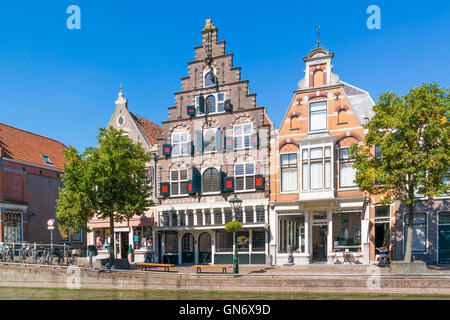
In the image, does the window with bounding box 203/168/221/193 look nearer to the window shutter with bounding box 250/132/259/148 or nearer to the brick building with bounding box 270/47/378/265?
the window shutter with bounding box 250/132/259/148

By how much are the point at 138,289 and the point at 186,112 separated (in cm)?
1501

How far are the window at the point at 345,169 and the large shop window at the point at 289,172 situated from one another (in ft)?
10.1

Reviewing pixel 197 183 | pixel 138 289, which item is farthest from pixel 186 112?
pixel 138 289

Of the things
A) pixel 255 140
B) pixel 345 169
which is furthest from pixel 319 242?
pixel 255 140

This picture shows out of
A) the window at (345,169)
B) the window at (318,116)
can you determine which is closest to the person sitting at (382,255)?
the window at (345,169)

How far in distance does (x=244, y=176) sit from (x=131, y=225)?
1030cm

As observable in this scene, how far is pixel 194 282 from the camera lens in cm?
2380

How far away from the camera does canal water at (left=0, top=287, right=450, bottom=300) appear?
68.5 feet

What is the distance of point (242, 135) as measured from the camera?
3316cm

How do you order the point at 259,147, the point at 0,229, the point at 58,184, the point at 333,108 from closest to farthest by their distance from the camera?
the point at 333,108, the point at 259,147, the point at 0,229, the point at 58,184

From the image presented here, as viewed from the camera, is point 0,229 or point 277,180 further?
point 0,229

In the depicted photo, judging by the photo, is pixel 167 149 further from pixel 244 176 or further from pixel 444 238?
pixel 444 238

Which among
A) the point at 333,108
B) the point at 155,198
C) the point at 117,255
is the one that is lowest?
the point at 117,255

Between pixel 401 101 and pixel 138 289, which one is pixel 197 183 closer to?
pixel 138 289
